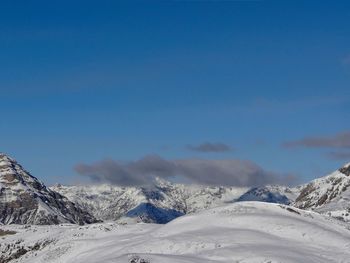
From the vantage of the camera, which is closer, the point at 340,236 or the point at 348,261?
the point at 348,261

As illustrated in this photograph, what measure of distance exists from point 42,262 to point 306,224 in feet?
98.0

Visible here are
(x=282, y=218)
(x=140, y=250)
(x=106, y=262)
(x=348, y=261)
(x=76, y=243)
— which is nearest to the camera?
(x=106, y=262)

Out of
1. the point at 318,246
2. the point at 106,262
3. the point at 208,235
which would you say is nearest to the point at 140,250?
the point at 208,235

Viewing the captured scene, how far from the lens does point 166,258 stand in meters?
54.2

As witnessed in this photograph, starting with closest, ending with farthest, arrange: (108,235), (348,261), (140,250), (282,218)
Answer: (348,261) < (140,250) < (282,218) < (108,235)

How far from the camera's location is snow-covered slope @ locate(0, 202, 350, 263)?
5606 centimetres

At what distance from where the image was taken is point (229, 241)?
63.0m

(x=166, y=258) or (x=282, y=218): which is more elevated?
(x=282, y=218)

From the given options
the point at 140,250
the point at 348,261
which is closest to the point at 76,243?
the point at 140,250

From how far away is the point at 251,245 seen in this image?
60469 millimetres

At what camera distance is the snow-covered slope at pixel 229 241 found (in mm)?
56062

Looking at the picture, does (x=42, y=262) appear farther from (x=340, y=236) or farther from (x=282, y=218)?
(x=340, y=236)

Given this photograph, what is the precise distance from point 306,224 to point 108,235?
31.4 m

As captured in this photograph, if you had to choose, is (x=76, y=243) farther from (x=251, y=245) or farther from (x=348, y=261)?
(x=348, y=261)
